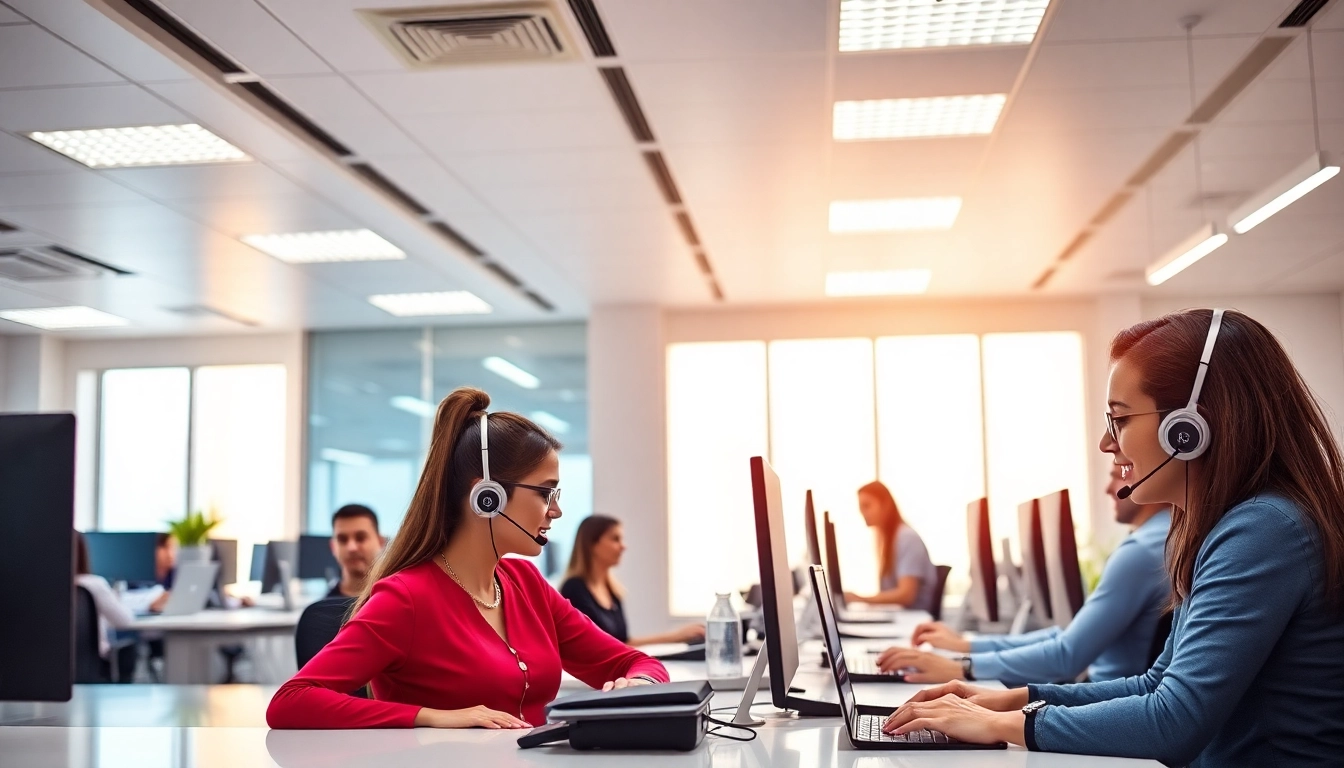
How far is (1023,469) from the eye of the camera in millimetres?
8664

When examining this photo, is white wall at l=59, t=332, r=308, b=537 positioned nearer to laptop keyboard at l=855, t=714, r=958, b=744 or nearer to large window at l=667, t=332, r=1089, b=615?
large window at l=667, t=332, r=1089, b=615

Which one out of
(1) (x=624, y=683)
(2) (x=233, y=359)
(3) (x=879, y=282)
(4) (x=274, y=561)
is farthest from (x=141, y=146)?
(2) (x=233, y=359)

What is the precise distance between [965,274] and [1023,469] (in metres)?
1.79

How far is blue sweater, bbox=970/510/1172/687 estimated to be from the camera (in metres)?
2.76

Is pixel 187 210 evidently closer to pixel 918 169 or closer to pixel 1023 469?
pixel 918 169

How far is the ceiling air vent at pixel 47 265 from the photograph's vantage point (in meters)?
6.53

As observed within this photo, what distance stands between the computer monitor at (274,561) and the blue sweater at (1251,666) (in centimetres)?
606

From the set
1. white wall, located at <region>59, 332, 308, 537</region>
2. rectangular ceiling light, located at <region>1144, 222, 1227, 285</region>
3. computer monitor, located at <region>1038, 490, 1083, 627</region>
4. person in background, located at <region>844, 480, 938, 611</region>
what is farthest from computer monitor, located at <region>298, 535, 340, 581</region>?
rectangular ceiling light, located at <region>1144, 222, 1227, 285</region>

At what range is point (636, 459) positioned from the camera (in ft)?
27.9

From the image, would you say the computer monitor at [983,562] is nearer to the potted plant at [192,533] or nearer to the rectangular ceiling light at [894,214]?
the rectangular ceiling light at [894,214]

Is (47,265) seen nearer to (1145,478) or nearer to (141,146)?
(141,146)

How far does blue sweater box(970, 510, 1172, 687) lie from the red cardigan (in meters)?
1.02

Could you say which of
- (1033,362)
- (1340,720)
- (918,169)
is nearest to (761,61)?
(918,169)

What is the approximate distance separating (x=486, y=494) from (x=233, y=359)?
823 cm
